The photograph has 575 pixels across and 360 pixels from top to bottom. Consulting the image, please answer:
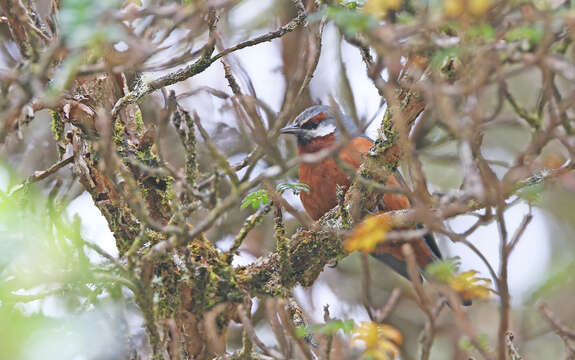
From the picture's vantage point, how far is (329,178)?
400cm

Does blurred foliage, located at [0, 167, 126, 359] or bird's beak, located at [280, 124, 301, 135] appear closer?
blurred foliage, located at [0, 167, 126, 359]

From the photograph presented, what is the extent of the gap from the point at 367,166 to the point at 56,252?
145cm

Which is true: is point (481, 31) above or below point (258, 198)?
below

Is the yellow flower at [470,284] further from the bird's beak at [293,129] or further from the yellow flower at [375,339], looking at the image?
the bird's beak at [293,129]

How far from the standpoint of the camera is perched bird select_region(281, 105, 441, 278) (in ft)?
13.0

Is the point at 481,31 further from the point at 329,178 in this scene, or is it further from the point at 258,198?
the point at 329,178

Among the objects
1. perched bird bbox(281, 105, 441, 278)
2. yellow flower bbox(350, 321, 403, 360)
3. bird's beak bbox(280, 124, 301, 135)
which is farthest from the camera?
bird's beak bbox(280, 124, 301, 135)

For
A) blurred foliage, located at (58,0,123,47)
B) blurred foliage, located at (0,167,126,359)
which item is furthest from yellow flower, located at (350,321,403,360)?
blurred foliage, located at (58,0,123,47)

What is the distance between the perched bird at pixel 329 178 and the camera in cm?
397

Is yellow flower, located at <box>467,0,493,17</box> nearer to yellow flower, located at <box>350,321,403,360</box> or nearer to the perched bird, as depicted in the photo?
yellow flower, located at <box>350,321,403,360</box>

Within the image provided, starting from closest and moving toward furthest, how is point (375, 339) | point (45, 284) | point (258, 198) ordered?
point (375, 339)
point (45, 284)
point (258, 198)

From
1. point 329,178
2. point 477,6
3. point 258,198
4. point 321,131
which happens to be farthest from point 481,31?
point 321,131

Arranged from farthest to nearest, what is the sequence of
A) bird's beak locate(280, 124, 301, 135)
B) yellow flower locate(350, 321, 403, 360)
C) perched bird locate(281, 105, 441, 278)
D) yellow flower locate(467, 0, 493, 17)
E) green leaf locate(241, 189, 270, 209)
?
bird's beak locate(280, 124, 301, 135)
perched bird locate(281, 105, 441, 278)
green leaf locate(241, 189, 270, 209)
yellow flower locate(350, 321, 403, 360)
yellow flower locate(467, 0, 493, 17)

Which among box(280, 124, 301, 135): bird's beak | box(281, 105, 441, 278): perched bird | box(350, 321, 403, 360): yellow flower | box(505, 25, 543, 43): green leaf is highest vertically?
box(280, 124, 301, 135): bird's beak
